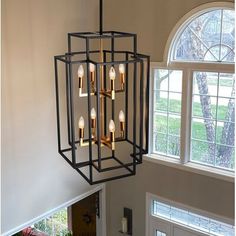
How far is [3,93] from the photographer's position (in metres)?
4.55

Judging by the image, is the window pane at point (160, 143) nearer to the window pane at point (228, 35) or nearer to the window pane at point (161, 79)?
the window pane at point (161, 79)

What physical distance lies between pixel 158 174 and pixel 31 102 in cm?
205

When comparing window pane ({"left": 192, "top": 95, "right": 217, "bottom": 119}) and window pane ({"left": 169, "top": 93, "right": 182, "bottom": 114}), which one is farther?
window pane ({"left": 169, "top": 93, "right": 182, "bottom": 114})

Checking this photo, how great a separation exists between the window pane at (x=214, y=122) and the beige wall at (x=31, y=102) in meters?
1.86

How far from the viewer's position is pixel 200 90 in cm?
502

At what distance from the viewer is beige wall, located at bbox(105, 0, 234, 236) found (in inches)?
195

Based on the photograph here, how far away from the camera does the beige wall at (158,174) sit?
4961mm

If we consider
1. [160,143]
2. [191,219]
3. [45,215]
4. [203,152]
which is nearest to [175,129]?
[160,143]

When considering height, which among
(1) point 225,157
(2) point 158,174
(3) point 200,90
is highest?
(3) point 200,90

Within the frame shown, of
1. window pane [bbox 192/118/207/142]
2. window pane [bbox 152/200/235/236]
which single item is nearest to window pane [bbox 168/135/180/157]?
window pane [bbox 192/118/207/142]

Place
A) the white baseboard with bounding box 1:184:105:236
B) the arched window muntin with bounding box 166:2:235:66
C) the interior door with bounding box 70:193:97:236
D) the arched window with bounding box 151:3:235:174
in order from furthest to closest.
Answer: the interior door with bounding box 70:193:97:236 < the white baseboard with bounding box 1:184:105:236 < the arched window with bounding box 151:3:235:174 < the arched window muntin with bounding box 166:2:235:66

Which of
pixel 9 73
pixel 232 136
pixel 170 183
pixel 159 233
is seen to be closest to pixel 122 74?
pixel 9 73

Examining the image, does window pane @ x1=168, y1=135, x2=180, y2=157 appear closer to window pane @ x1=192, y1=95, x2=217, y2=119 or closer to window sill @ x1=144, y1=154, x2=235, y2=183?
window sill @ x1=144, y1=154, x2=235, y2=183

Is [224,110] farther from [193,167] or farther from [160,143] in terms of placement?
[160,143]
